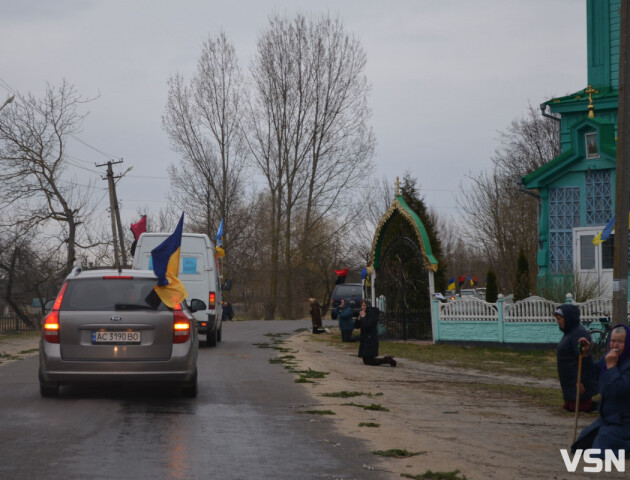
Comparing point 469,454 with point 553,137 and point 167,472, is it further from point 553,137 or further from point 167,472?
point 553,137

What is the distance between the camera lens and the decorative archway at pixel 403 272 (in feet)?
86.8

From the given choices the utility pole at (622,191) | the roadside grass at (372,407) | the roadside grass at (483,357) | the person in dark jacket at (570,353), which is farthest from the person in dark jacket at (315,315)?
the person in dark jacket at (570,353)

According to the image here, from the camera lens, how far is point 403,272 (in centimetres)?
2767

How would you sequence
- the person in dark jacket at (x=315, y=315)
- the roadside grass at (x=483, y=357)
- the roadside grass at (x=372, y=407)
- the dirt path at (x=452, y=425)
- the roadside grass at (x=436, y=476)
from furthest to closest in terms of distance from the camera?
the person in dark jacket at (x=315, y=315), the roadside grass at (x=483, y=357), the roadside grass at (x=372, y=407), the dirt path at (x=452, y=425), the roadside grass at (x=436, y=476)

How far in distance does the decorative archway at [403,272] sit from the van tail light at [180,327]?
603 inches

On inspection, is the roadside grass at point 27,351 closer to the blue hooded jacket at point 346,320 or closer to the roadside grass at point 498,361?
the roadside grass at point 498,361

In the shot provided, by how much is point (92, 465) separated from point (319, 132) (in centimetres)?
4807

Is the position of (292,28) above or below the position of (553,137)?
above

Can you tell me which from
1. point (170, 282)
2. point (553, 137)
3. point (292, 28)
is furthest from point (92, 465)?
point (292, 28)

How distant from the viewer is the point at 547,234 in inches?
1125

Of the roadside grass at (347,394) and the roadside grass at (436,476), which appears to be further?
the roadside grass at (347,394)

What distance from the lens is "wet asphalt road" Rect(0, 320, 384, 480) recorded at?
22.8 feet

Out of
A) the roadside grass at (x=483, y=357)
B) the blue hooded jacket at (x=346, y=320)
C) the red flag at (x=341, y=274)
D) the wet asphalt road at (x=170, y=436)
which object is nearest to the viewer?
the wet asphalt road at (x=170, y=436)

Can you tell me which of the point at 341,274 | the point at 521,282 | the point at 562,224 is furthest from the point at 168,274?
the point at 341,274
